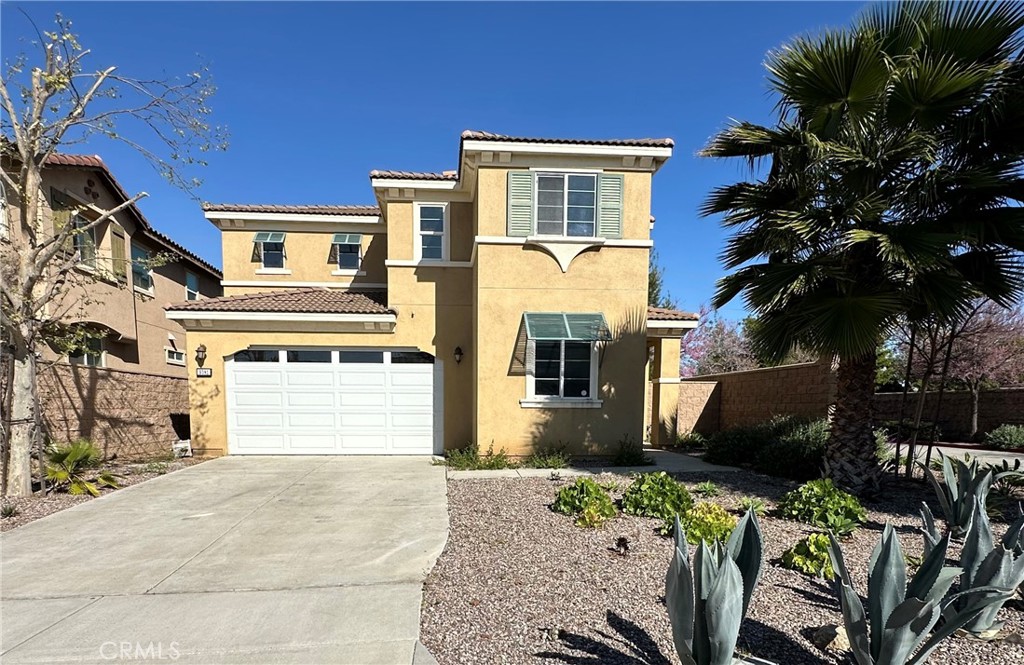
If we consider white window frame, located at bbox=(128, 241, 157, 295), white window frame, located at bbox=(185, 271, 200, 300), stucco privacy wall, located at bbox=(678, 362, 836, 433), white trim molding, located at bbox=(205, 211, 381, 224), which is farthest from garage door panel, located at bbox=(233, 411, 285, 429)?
stucco privacy wall, located at bbox=(678, 362, 836, 433)

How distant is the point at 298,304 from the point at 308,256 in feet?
12.1

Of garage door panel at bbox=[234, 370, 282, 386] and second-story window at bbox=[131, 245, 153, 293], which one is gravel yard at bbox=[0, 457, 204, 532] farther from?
second-story window at bbox=[131, 245, 153, 293]

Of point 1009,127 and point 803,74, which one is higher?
point 803,74

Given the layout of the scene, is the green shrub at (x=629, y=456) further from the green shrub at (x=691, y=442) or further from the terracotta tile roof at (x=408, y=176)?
the terracotta tile roof at (x=408, y=176)

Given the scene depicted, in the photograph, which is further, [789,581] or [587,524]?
[587,524]

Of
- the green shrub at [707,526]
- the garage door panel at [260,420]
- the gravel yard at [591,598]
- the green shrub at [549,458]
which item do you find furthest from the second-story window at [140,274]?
the green shrub at [707,526]

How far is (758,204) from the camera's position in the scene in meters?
7.01

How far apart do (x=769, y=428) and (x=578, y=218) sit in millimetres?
6315

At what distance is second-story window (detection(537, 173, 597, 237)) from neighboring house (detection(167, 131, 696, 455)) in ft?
0.10

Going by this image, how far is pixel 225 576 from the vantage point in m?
4.40

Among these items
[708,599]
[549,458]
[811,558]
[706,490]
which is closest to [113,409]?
[549,458]

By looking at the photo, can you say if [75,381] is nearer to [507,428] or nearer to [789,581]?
[507,428]

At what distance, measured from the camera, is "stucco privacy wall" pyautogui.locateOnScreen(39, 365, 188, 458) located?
28.7 feet

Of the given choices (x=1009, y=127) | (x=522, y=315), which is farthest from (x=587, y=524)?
(x=1009, y=127)
